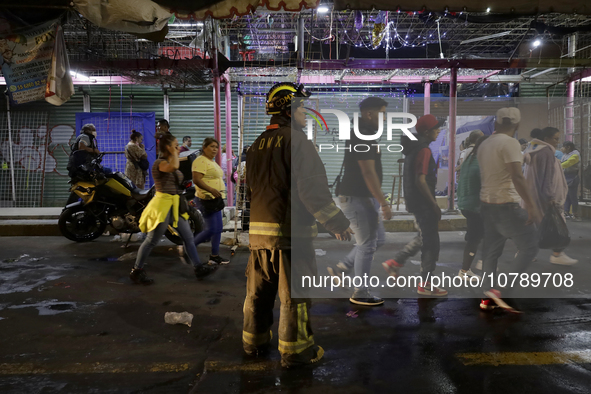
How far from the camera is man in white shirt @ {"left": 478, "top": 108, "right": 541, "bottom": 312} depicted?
391 cm

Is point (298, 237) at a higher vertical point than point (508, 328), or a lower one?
higher

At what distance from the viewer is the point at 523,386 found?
2.76 metres

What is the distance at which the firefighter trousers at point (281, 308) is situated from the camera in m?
3.01

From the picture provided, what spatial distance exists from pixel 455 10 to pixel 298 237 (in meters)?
4.29

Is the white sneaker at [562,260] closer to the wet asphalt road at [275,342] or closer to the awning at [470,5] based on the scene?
the wet asphalt road at [275,342]

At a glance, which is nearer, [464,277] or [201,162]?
[464,277]

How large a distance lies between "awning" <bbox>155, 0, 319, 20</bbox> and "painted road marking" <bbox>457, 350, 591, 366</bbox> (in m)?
4.47

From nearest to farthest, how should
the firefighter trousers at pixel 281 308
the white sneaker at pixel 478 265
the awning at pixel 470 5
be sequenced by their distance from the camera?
the firefighter trousers at pixel 281 308 → the white sneaker at pixel 478 265 → the awning at pixel 470 5

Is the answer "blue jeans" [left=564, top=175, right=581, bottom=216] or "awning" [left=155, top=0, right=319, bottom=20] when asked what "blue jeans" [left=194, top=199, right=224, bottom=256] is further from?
"blue jeans" [left=564, top=175, right=581, bottom=216]

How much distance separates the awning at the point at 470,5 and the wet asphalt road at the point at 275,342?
9.97 ft

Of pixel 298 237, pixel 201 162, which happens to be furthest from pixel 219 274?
pixel 298 237

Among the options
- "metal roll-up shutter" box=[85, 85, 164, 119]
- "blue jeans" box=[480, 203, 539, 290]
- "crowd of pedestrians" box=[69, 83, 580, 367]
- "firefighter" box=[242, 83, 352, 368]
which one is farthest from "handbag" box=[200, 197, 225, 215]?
"metal roll-up shutter" box=[85, 85, 164, 119]

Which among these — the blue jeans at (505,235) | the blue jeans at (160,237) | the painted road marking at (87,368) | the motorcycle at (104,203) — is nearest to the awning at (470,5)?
the blue jeans at (505,235)

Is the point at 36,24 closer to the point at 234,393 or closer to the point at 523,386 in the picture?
the point at 234,393
